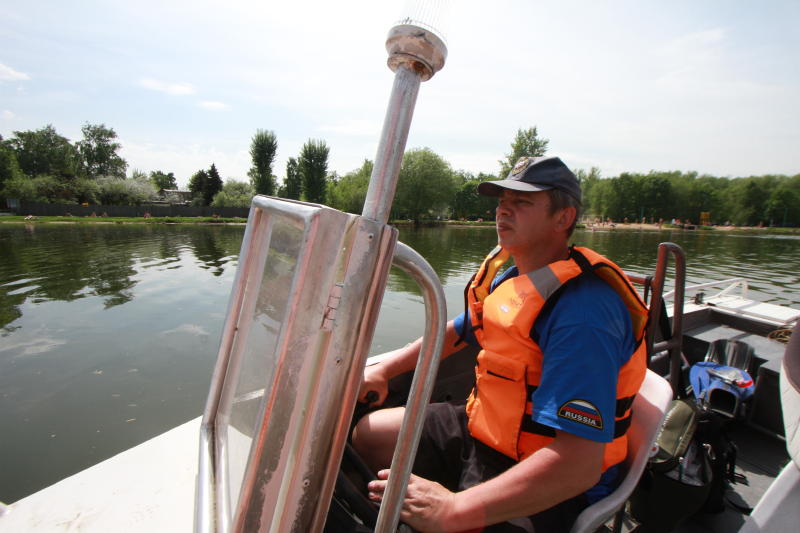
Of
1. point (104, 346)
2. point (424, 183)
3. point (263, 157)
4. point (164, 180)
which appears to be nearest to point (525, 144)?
point (424, 183)

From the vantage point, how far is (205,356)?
5918 mm

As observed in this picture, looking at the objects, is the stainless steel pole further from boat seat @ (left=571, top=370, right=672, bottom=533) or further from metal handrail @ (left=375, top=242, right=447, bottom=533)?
boat seat @ (left=571, top=370, right=672, bottom=533)

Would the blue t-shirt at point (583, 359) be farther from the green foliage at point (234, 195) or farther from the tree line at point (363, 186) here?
the green foliage at point (234, 195)

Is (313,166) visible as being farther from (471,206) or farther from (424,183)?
(471,206)

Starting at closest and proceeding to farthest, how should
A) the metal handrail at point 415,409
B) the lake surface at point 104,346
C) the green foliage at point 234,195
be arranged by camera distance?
the metal handrail at point 415,409 → the lake surface at point 104,346 → the green foliage at point 234,195

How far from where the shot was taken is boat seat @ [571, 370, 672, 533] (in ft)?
3.62

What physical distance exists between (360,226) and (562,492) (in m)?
0.96

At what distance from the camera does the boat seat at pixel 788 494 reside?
1150mm

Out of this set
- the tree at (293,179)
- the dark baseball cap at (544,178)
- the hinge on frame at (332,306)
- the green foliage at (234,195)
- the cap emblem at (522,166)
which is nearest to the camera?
the hinge on frame at (332,306)

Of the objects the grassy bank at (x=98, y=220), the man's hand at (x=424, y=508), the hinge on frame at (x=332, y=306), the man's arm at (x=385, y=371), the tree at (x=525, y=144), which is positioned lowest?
the grassy bank at (x=98, y=220)

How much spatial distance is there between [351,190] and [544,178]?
176 ft

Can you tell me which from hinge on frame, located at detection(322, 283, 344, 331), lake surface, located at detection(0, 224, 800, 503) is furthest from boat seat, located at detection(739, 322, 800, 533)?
lake surface, located at detection(0, 224, 800, 503)

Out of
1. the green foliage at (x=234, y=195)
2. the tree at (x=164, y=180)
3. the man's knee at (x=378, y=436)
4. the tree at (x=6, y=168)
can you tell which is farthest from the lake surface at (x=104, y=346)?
the tree at (x=164, y=180)

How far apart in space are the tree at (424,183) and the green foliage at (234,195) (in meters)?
20.8
